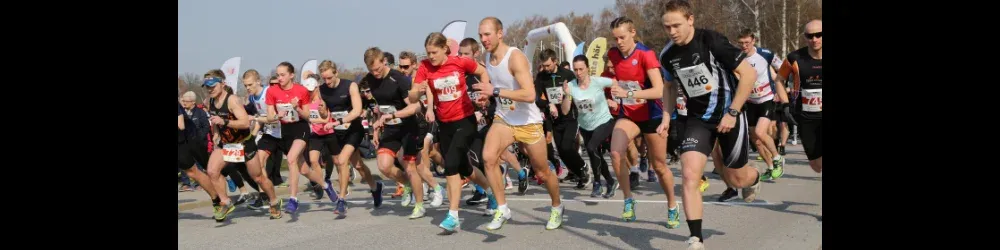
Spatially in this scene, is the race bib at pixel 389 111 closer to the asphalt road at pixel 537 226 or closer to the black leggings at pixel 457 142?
the asphalt road at pixel 537 226

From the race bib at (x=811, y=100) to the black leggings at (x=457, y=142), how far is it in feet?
9.79

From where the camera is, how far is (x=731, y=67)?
19.1ft

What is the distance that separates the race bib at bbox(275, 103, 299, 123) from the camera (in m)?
9.29

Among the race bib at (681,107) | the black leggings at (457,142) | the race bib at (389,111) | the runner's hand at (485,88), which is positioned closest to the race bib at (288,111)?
the race bib at (389,111)

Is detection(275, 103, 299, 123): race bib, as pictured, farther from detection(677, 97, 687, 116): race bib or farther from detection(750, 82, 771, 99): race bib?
detection(750, 82, 771, 99): race bib

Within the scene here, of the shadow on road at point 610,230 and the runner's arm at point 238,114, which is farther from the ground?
the runner's arm at point 238,114

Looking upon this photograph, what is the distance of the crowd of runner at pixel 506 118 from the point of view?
19.9ft

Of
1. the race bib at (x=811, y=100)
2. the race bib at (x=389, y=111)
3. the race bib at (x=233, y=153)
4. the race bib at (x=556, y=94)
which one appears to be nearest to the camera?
the race bib at (x=811, y=100)

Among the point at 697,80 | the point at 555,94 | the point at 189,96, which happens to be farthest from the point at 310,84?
the point at 697,80
